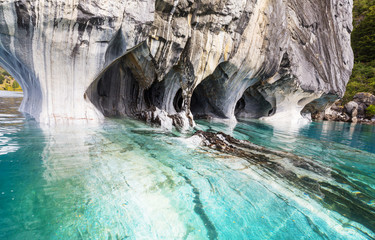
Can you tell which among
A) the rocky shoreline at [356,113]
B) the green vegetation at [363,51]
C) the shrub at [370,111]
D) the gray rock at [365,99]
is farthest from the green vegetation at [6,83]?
the green vegetation at [363,51]

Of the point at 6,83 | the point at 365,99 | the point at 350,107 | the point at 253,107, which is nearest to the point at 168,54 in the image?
the point at 253,107

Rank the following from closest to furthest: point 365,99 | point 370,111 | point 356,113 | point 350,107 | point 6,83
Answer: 1. point 370,111
2. point 356,113
3. point 350,107
4. point 365,99
5. point 6,83

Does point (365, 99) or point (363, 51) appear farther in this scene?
point (363, 51)

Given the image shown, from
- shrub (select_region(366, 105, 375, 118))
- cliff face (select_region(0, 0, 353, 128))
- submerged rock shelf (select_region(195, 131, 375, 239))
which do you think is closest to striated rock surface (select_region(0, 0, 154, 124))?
cliff face (select_region(0, 0, 353, 128))

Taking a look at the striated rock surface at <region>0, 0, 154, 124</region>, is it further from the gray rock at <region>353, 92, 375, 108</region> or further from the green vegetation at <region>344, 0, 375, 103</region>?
the green vegetation at <region>344, 0, 375, 103</region>

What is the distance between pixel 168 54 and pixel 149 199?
5899 millimetres

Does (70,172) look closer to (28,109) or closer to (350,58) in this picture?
(28,109)

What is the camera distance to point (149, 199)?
1932 mm

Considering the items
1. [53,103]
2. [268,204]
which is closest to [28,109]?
[53,103]

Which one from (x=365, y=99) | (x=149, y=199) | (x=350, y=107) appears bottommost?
(x=149, y=199)

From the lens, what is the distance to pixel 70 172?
7.60 feet

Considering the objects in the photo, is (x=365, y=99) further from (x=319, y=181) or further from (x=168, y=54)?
(x=319, y=181)

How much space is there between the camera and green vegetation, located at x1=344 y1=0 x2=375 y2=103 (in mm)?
24119

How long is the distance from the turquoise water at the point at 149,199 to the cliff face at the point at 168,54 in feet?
8.70
